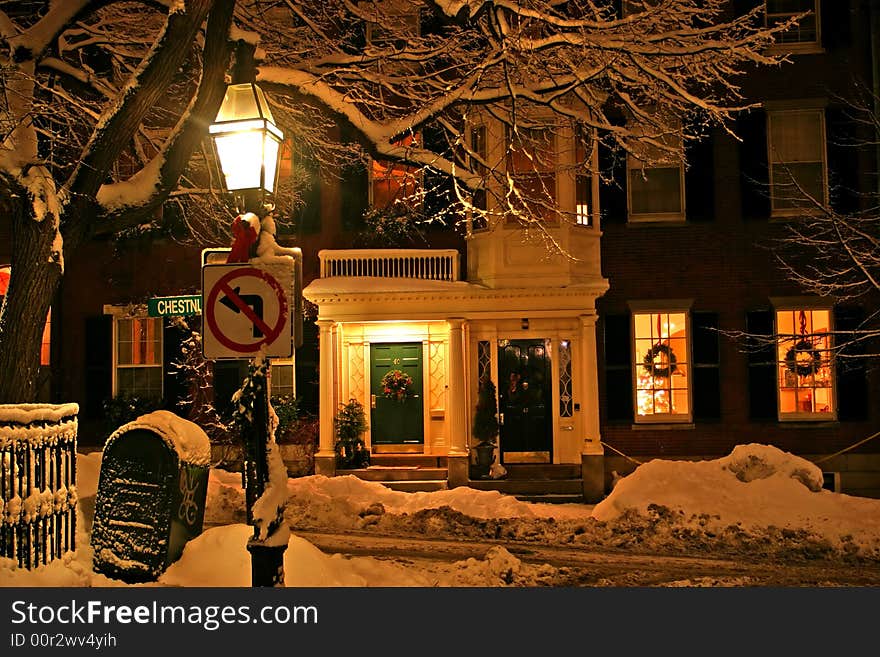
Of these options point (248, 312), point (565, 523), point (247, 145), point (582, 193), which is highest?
point (582, 193)

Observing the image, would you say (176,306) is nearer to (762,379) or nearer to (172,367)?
(172,367)

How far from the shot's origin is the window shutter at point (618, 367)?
53.7 feet

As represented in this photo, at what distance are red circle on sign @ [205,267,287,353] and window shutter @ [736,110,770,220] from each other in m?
12.7

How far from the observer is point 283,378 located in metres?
17.2

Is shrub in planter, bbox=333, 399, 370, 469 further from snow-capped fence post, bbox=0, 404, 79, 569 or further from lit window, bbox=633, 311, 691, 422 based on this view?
snow-capped fence post, bbox=0, 404, 79, 569

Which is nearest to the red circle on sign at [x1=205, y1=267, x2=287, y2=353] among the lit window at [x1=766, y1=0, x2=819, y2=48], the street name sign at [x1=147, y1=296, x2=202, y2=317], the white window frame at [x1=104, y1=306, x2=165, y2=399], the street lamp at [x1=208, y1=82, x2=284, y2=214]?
the street lamp at [x1=208, y1=82, x2=284, y2=214]

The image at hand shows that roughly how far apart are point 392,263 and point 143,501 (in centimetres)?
924

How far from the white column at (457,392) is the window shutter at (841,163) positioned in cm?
764

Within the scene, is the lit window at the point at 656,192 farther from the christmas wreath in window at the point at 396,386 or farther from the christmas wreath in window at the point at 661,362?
the christmas wreath in window at the point at 396,386

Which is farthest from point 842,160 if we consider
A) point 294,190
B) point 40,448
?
point 40,448

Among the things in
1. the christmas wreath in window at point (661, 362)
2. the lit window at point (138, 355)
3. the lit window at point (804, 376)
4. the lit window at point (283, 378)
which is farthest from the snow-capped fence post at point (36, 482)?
the lit window at point (804, 376)

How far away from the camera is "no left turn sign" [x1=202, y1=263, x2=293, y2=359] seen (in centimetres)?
605

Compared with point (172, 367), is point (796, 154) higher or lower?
higher

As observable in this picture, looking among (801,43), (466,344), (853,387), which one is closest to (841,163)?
(801,43)
